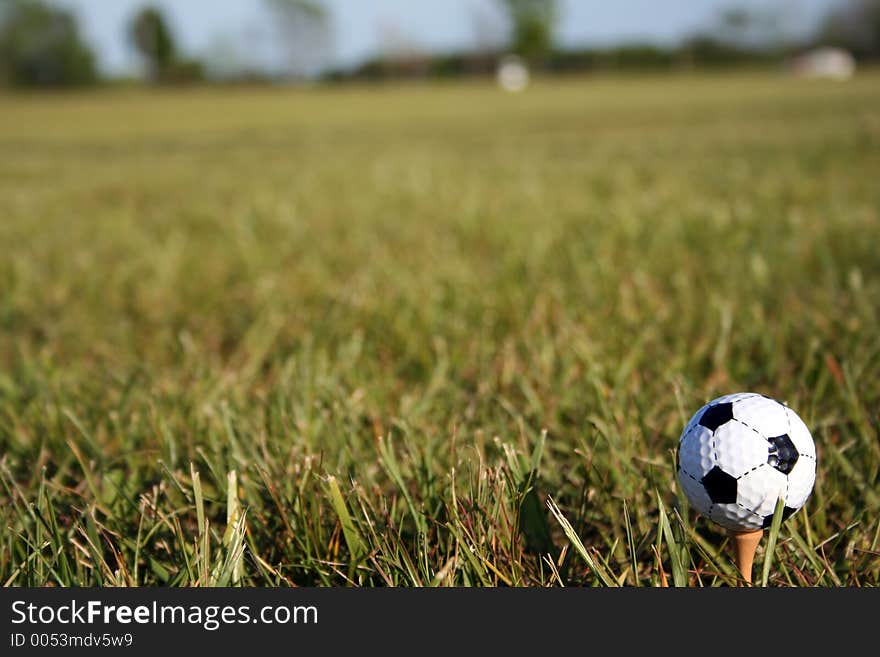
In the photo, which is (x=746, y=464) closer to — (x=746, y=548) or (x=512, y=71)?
(x=746, y=548)

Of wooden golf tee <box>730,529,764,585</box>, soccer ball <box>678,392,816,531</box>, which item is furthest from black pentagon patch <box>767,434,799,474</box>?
wooden golf tee <box>730,529,764,585</box>

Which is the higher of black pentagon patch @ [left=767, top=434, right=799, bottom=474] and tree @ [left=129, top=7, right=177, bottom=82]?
tree @ [left=129, top=7, right=177, bottom=82]

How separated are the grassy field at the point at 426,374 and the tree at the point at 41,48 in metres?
70.2

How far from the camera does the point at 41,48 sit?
7088 cm

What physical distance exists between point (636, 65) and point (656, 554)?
235 ft

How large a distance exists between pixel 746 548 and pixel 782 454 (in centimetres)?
16

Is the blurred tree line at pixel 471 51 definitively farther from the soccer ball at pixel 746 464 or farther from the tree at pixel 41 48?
the soccer ball at pixel 746 464

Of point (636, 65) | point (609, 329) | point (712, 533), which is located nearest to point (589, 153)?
point (609, 329)

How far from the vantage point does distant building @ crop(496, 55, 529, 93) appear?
5757 centimetres

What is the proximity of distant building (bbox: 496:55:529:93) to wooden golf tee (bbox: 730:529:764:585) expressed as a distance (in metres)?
55.2

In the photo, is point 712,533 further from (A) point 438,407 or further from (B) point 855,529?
(A) point 438,407

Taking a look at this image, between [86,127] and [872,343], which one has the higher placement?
[86,127]

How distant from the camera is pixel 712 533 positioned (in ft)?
4.67

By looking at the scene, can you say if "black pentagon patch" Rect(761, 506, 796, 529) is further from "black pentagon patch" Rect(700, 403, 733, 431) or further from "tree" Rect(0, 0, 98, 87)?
"tree" Rect(0, 0, 98, 87)
